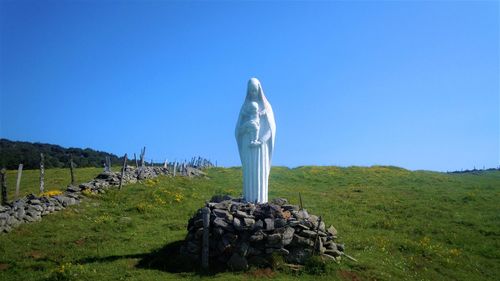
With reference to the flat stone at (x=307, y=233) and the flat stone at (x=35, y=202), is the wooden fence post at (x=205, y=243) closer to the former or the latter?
the flat stone at (x=307, y=233)

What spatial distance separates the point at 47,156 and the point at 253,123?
204 ft

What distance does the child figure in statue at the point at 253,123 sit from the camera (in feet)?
61.6

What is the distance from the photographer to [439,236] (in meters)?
23.6

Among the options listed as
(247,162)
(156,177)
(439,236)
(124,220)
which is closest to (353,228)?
(439,236)

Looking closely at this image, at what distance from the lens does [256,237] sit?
635 inches

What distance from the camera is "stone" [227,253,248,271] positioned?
15.9 meters

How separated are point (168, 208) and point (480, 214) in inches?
784

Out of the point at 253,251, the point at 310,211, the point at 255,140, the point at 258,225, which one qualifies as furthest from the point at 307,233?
the point at 310,211

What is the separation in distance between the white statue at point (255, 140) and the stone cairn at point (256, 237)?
1216mm

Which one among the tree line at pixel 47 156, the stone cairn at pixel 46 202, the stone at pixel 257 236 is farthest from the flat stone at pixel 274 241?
the tree line at pixel 47 156

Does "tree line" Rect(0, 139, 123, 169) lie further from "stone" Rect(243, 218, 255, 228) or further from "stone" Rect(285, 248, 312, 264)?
"stone" Rect(285, 248, 312, 264)

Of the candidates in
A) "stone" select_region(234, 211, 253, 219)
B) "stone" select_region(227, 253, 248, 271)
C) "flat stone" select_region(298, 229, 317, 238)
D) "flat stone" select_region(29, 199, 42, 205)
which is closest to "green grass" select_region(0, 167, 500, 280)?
"stone" select_region(227, 253, 248, 271)

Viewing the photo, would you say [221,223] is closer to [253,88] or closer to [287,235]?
[287,235]

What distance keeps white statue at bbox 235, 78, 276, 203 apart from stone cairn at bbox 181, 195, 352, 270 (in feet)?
3.99
